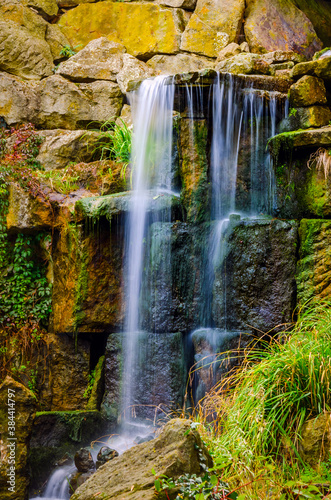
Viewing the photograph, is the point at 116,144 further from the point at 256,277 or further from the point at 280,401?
the point at 280,401

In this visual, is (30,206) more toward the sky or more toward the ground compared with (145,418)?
more toward the sky

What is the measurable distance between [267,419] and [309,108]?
13.3 feet

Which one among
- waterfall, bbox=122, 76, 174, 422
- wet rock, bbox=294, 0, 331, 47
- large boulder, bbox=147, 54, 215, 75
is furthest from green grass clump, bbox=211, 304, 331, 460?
wet rock, bbox=294, 0, 331, 47

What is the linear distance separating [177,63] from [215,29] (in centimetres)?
102

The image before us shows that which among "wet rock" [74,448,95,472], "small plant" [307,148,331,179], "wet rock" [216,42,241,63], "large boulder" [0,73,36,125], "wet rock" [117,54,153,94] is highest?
"wet rock" [216,42,241,63]

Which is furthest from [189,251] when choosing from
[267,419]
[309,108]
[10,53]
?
[10,53]

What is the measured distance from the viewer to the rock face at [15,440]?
12.2 ft

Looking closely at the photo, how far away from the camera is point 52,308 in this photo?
602cm

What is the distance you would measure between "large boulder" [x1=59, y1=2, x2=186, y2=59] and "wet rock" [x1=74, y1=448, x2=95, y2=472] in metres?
7.22

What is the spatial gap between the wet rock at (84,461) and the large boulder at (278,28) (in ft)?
23.7

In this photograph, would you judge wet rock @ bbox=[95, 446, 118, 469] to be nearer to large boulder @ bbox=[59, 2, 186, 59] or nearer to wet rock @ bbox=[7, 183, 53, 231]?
wet rock @ bbox=[7, 183, 53, 231]

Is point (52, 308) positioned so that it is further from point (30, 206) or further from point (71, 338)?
point (30, 206)

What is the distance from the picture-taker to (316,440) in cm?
278

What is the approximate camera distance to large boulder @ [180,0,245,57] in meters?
8.51
